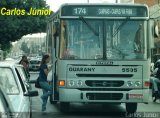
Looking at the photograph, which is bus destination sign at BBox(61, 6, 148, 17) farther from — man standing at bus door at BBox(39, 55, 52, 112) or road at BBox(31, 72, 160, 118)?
road at BBox(31, 72, 160, 118)

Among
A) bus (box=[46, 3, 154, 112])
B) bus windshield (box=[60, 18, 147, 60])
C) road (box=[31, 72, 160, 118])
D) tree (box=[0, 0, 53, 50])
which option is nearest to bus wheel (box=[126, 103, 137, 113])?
road (box=[31, 72, 160, 118])

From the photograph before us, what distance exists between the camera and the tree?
182 feet

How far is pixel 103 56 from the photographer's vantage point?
13695 millimetres

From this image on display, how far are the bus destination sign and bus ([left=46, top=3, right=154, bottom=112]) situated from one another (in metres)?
0.03

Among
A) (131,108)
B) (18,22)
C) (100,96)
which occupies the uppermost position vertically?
(18,22)

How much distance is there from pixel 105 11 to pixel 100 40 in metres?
0.90

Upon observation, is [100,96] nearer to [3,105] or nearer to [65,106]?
[65,106]

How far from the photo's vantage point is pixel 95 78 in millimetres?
13727

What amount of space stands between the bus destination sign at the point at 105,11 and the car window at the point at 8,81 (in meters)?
4.28

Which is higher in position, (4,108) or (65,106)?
(4,108)

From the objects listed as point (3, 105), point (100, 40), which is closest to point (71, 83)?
point (100, 40)

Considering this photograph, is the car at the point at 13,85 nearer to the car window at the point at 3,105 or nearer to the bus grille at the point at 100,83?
the car window at the point at 3,105

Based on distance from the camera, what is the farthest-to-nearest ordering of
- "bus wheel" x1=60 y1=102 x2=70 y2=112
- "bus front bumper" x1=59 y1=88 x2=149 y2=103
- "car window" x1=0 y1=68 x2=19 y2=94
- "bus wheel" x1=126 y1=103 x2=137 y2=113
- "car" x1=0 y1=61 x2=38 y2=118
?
"bus wheel" x1=60 y1=102 x2=70 y2=112
"bus wheel" x1=126 y1=103 x2=137 y2=113
"bus front bumper" x1=59 y1=88 x2=149 y2=103
"car window" x1=0 y1=68 x2=19 y2=94
"car" x1=0 y1=61 x2=38 y2=118

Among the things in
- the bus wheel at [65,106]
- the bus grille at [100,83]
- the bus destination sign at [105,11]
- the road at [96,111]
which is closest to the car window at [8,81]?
the bus grille at [100,83]
